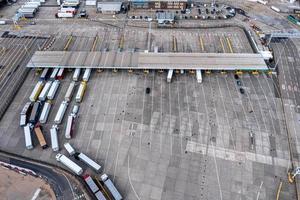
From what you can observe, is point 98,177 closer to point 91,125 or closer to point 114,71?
point 91,125

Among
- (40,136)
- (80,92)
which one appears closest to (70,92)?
(80,92)

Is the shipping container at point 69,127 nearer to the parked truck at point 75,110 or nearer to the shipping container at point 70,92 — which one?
the parked truck at point 75,110

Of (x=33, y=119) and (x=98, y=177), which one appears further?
(x=33, y=119)

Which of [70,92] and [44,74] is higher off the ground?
[44,74]

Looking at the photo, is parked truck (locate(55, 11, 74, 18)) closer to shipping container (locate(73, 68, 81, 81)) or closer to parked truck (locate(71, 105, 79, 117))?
shipping container (locate(73, 68, 81, 81))

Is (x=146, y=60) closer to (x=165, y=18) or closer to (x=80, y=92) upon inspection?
(x=80, y=92)

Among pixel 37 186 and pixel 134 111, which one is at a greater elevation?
pixel 134 111

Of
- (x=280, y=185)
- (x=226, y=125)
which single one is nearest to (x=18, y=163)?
(x=226, y=125)
